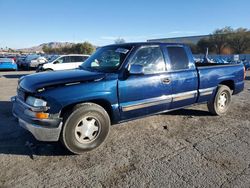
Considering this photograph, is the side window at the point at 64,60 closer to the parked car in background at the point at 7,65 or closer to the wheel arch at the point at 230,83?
the parked car in background at the point at 7,65

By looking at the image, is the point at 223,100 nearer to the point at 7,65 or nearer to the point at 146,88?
the point at 146,88

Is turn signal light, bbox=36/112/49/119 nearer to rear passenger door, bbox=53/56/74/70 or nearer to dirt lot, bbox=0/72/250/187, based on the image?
dirt lot, bbox=0/72/250/187

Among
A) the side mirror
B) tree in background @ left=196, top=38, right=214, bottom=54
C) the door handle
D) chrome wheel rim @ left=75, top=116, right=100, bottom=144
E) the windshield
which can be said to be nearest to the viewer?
chrome wheel rim @ left=75, top=116, right=100, bottom=144

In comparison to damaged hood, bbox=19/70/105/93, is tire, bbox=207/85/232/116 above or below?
below

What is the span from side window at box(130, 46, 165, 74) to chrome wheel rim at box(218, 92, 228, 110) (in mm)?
2260

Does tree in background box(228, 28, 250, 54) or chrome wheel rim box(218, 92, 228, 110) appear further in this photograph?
tree in background box(228, 28, 250, 54)

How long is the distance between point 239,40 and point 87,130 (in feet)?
191

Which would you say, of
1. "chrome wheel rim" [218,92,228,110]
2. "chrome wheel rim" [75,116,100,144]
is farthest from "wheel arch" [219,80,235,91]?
"chrome wheel rim" [75,116,100,144]

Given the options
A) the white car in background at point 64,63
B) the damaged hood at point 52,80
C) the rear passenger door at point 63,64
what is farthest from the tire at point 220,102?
the rear passenger door at point 63,64

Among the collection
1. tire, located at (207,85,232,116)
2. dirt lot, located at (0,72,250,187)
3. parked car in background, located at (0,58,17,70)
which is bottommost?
dirt lot, located at (0,72,250,187)

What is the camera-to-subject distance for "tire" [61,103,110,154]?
368cm

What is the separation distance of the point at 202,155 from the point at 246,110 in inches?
141

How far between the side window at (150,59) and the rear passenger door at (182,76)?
0.75 feet

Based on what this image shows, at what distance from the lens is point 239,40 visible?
53906mm
